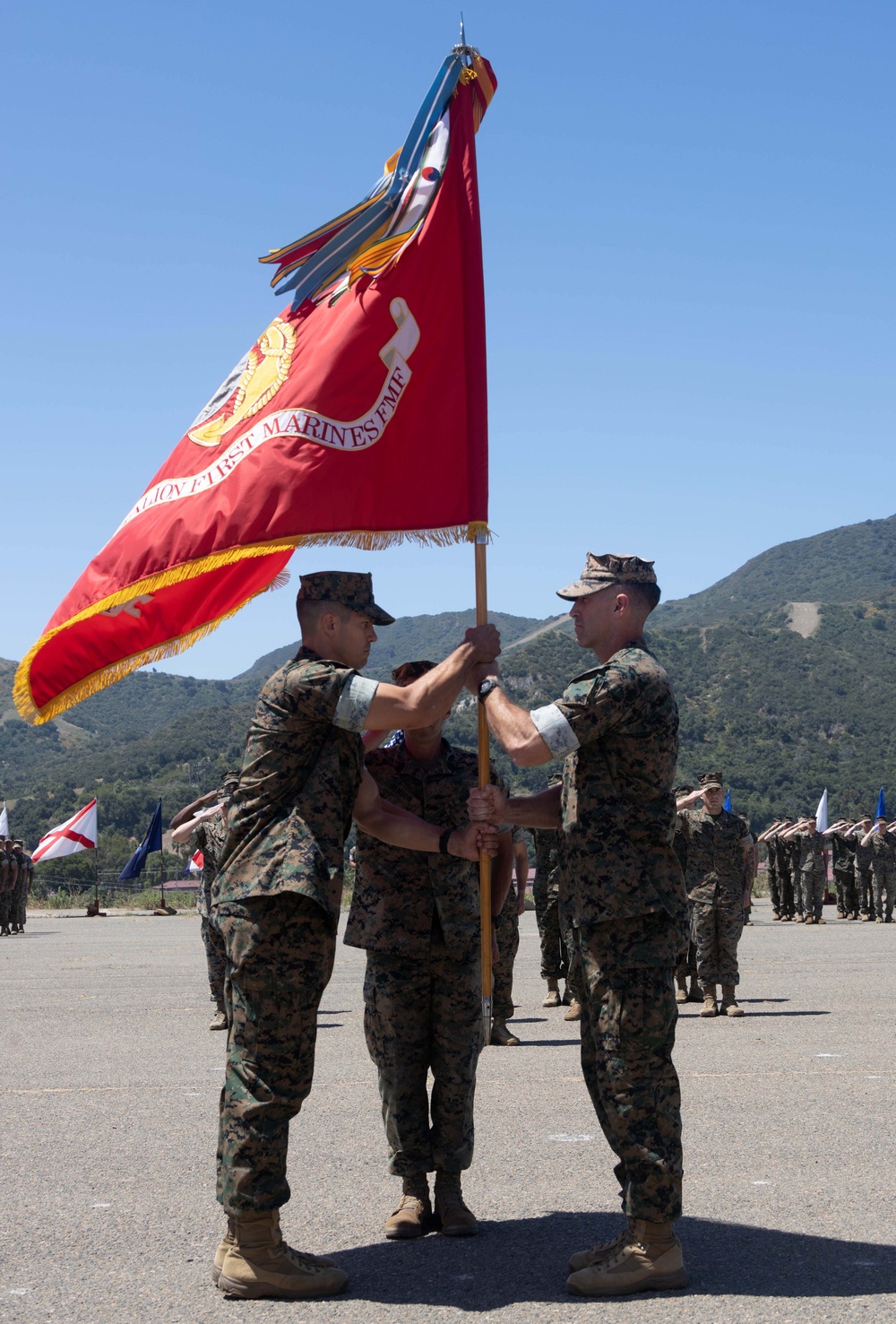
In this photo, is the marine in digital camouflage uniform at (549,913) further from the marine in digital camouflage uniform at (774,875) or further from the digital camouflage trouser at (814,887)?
the marine in digital camouflage uniform at (774,875)

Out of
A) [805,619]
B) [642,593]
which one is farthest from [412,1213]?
[805,619]

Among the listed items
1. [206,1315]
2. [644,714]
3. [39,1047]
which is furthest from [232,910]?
[39,1047]

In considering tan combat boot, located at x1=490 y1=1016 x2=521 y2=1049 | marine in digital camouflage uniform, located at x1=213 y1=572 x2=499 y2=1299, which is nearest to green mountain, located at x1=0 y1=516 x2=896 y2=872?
tan combat boot, located at x1=490 y1=1016 x2=521 y2=1049

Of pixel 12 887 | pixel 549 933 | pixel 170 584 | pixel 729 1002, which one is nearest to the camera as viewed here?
pixel 170 584

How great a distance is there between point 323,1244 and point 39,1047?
6571 millimetres

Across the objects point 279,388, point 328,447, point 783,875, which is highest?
point 279,388

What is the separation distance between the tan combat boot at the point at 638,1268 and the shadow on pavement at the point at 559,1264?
0.24ft

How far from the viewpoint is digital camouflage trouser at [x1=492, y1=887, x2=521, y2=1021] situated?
461 inches

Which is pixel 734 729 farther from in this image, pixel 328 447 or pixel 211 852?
pixel 328 447

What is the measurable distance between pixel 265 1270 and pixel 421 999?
1324mm

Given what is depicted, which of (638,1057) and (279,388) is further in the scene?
(279,388)

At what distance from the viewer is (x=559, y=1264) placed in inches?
201

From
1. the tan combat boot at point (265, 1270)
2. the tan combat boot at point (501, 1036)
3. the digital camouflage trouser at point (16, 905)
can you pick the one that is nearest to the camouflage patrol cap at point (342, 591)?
the tan combat boot at point (265, 1270)

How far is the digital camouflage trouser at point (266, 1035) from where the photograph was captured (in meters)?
4.88
